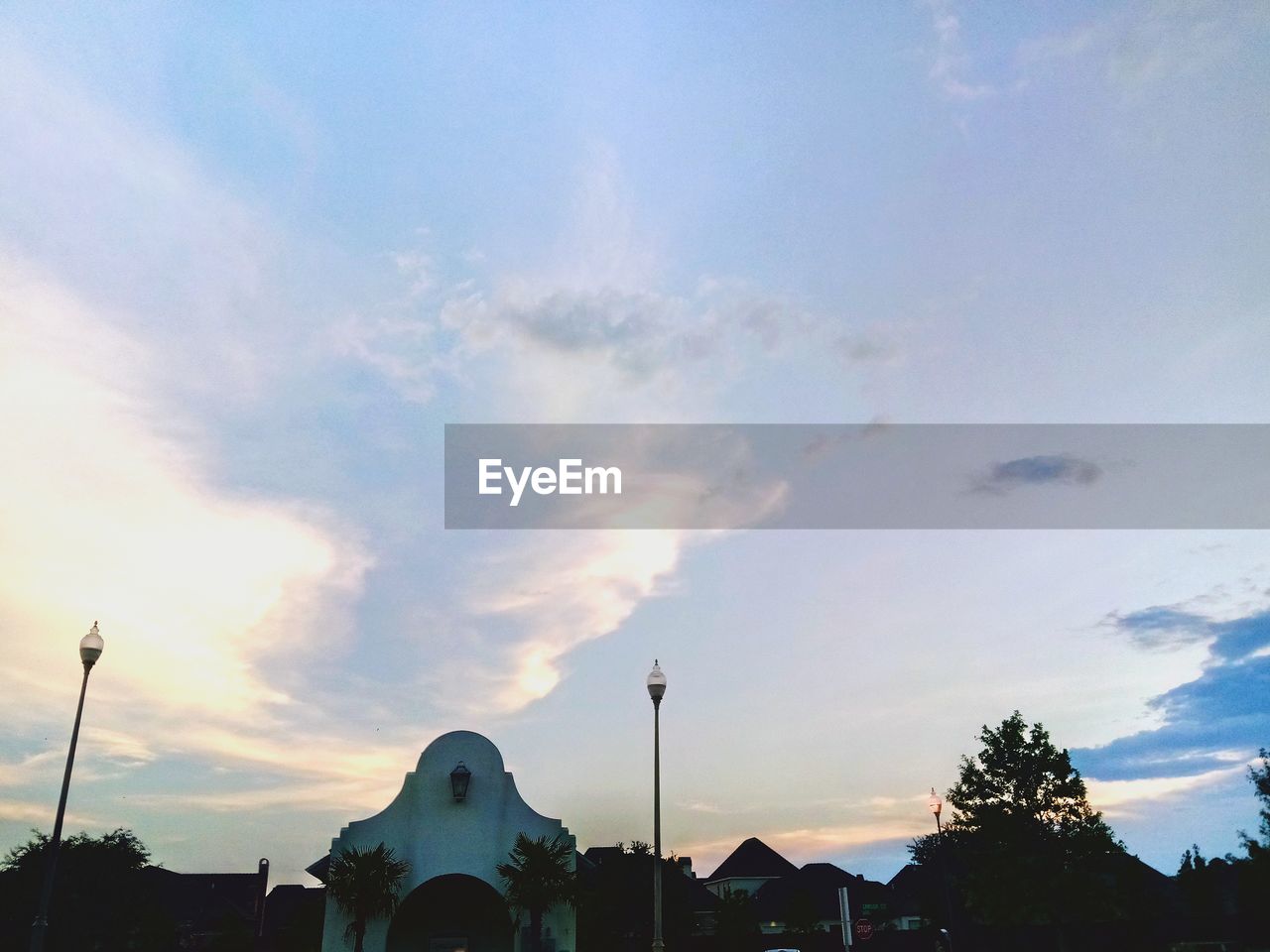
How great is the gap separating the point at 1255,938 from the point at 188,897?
272ft

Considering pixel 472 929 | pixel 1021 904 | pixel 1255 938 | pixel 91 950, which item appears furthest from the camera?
pixel 1255 938

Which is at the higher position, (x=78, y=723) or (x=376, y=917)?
(x=78, y=723)

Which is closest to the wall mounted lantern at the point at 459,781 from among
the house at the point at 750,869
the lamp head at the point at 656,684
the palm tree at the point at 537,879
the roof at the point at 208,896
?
the palm tree at the point at 537,879

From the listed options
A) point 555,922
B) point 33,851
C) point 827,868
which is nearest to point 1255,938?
point 555,922

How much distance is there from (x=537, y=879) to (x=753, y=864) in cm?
8154

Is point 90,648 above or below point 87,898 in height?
above

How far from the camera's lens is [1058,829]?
47.8m

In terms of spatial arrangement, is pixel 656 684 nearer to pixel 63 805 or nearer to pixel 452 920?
pixel 63 805

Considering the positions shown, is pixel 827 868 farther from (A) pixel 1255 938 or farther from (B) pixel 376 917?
(B) pixel 376 917

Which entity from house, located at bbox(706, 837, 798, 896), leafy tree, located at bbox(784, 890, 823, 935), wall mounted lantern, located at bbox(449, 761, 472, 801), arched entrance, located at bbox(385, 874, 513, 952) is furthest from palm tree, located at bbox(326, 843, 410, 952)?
house, located at bbox(706, 837, 798, 896)

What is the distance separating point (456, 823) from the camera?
31.9 meters

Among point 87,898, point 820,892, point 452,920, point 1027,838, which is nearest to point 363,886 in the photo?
point 452,920

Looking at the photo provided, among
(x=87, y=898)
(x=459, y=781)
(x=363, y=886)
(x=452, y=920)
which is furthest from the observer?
(x=87, y=898)

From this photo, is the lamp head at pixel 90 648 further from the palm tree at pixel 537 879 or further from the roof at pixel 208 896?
the roof at pixel 208 896
